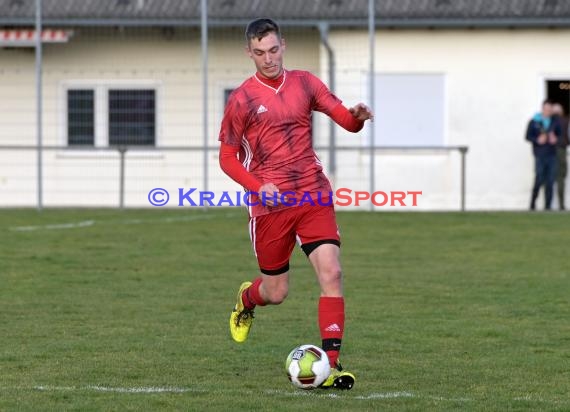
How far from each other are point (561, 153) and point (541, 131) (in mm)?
865

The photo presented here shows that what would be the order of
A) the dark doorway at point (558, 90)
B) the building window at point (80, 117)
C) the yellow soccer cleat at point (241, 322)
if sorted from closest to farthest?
the yellow soccer cleat at point (241, 322)
the building window at point (80, 117)
the dark doorway at point (558, 90)

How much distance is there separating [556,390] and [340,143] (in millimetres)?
19027

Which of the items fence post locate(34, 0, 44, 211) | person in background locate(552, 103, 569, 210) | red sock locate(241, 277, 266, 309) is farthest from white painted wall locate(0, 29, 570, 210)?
red sock locate(241, 277, 266, 309)

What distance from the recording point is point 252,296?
944cm

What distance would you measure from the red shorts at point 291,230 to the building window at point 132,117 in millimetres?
19697

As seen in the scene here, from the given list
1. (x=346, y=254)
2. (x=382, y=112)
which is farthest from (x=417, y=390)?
(x=382, y=112)

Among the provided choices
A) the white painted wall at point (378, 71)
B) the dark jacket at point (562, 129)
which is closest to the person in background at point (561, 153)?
the dark jacket at point (562, 129)

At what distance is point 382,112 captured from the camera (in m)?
29.0

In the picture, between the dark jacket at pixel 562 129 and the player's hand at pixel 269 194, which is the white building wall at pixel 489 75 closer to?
the dark jacket at pixel 562 129

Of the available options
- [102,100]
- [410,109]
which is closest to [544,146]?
[410,109]

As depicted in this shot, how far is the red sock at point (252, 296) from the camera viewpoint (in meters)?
9.35

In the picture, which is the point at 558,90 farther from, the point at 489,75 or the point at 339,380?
the point at 339,380

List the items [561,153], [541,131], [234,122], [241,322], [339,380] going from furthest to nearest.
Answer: [561,153], [541,131], [241,322], [234,122], [339,380]

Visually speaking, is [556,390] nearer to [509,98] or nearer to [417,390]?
[417,390]
